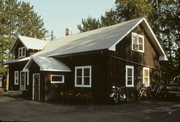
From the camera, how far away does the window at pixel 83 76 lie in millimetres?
20222

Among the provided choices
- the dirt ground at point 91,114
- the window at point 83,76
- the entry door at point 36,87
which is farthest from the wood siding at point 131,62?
the entry door at point 36,87

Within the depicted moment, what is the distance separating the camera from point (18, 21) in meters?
53.5

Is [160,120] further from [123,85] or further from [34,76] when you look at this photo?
[34,76]

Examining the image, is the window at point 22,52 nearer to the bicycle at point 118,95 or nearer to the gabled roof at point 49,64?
the gabled roof at point 49,64

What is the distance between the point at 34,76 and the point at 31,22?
37.3 m

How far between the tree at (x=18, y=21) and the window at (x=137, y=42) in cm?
3026

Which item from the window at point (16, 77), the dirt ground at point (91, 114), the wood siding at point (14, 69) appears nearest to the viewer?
the dirt ground at point (91, 114)

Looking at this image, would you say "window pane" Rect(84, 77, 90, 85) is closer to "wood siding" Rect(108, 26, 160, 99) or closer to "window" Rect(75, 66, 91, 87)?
"window" Rect(75, 66, 91, 87)

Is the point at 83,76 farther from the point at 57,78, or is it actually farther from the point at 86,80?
the point at 57,78

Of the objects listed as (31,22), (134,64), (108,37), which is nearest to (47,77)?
(108,37)

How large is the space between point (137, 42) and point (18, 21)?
38.1 meters

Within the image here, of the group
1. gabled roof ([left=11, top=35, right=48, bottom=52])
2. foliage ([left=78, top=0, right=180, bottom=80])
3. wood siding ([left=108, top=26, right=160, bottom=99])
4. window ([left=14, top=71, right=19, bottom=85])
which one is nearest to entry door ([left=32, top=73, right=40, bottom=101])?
wood siding ([left=108, top=26, right=160, bottom=99])

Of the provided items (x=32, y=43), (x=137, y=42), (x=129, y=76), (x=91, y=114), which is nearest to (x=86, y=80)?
(x=129, y=76)

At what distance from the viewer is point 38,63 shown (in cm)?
2058
